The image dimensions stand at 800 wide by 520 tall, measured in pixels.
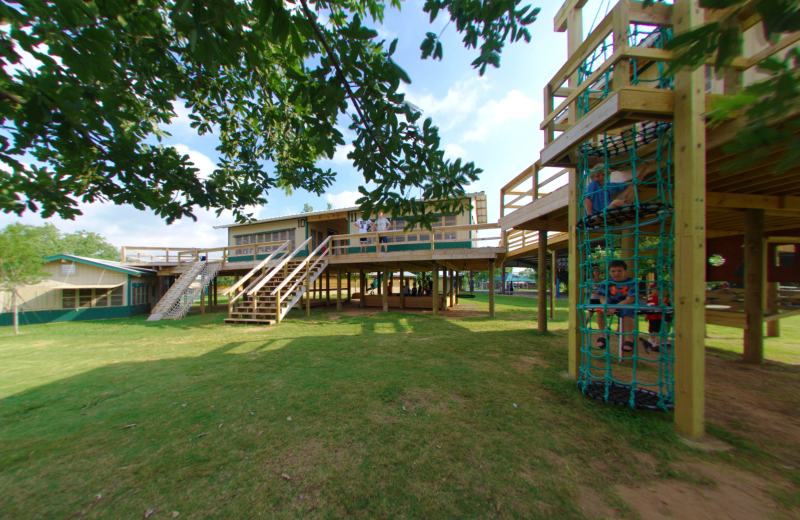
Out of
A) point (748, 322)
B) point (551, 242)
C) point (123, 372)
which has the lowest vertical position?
point (123, 372)

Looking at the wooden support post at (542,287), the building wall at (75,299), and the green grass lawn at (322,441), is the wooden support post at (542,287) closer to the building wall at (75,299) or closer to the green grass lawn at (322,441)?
the green grass lawn at (322,441)

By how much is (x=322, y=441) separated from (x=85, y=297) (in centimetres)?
1792

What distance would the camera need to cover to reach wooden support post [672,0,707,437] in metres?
2.58

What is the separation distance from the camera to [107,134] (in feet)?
7.90

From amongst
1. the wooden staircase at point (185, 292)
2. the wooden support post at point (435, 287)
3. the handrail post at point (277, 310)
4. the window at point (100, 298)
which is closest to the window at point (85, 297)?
the window at point (100, 298)

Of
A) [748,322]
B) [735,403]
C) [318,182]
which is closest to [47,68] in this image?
[318,182]

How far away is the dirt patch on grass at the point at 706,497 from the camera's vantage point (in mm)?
1817

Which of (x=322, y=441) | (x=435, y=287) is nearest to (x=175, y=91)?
(x=322, y=441)

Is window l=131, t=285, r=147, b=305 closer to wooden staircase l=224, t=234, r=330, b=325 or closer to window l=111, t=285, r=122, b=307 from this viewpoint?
window l=111, t=285, r=122, b=307

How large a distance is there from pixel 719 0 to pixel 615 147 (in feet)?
9.11

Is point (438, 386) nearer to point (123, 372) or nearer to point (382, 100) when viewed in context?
point (382, 100)

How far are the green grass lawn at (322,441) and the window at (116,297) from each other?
1193 cm

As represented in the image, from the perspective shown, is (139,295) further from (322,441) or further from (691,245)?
(691,245)

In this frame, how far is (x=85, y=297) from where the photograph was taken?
13.5 meters
